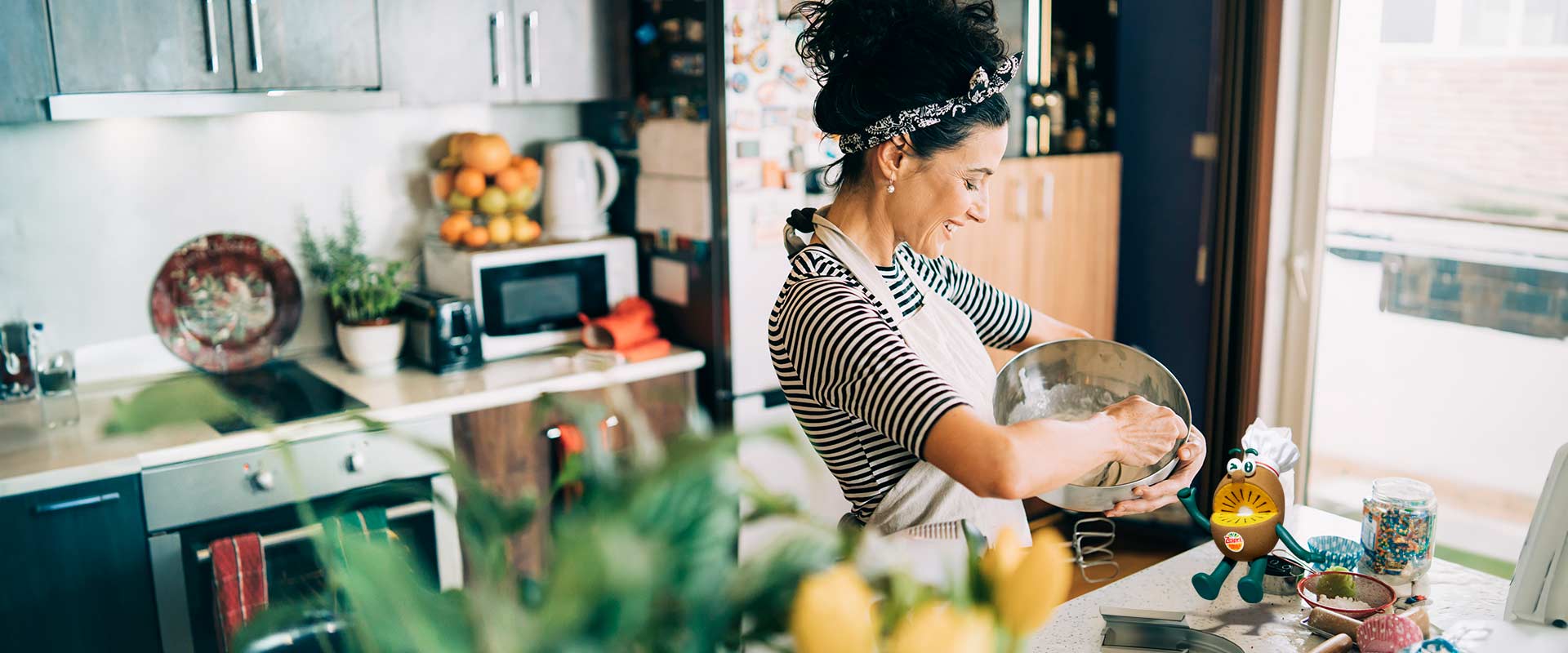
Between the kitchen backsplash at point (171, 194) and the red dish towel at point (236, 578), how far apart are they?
77 cm

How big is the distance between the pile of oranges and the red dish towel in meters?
0.98

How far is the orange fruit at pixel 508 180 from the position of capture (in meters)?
3.02

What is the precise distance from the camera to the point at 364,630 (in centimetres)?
41

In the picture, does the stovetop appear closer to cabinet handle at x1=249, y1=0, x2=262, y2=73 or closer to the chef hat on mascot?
cabinet handle at x1=249, y1=0, x2=262, y2=73

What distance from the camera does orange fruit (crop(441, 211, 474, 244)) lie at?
2.97 m

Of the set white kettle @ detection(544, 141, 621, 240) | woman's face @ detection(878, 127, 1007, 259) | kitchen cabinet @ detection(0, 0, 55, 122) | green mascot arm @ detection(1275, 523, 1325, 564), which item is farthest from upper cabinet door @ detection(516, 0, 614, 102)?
green mascot arm @ detection(1275, 523, 1325, 564)

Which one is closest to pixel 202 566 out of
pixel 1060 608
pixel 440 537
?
pixel 440 537

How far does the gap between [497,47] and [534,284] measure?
0.60 meters

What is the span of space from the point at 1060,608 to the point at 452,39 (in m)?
1.95

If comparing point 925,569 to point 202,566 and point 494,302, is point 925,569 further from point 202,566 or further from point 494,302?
point 494,302

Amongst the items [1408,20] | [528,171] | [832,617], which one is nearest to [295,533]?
[528,171]

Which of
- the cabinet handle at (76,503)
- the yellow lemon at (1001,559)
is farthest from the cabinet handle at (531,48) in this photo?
the yellow lemon at (1001,559)

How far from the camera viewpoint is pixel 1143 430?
1487 mm

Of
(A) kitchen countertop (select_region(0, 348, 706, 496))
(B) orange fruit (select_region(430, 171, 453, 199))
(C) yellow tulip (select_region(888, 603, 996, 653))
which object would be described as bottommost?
(A) kitchen countertop (select_region(0, 348, 706, 496))
